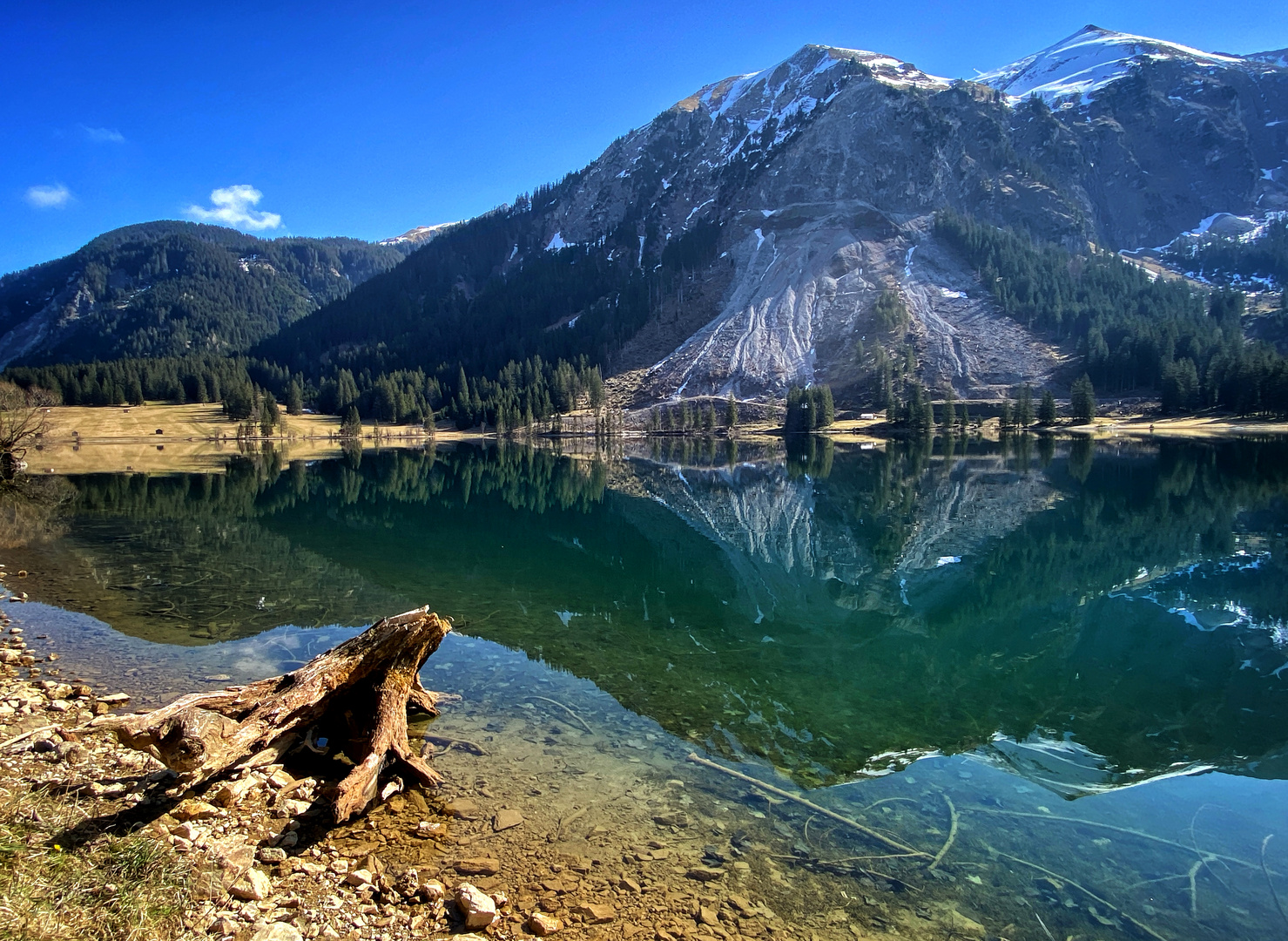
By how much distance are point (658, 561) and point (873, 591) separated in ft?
28.7

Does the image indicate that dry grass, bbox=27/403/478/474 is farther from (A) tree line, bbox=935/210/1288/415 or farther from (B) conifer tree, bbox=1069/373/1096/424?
(A) tree line, bbox=935/210/1288/415

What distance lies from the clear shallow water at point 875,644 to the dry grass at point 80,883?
6.46 meters

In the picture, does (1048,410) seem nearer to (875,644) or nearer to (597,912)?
(875,644)

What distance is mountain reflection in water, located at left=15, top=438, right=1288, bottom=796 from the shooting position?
12.2 metres

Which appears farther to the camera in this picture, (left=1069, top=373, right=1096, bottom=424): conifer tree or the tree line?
(left=1069, top=373, right=1096, bottom=424): conifer tree

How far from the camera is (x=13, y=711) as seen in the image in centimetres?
1009

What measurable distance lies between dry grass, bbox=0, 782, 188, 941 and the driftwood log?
1001 millimetres

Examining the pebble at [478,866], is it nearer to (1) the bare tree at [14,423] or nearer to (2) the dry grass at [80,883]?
(2) the dry grass at [80,883]

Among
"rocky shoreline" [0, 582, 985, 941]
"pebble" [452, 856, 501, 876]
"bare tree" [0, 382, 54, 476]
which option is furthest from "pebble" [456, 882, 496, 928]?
"bare tree" [0, 382, 54, 476]

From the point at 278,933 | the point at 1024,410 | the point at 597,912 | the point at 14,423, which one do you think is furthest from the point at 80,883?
the point at 1024,410

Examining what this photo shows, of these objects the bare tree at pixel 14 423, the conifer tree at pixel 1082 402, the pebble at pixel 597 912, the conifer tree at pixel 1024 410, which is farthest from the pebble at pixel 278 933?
the conifer tree at pixel 1082 402

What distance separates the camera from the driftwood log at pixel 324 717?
7395 mm

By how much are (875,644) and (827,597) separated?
4885mm

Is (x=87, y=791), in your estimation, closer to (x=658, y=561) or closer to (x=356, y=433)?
(x=658, y=561)
